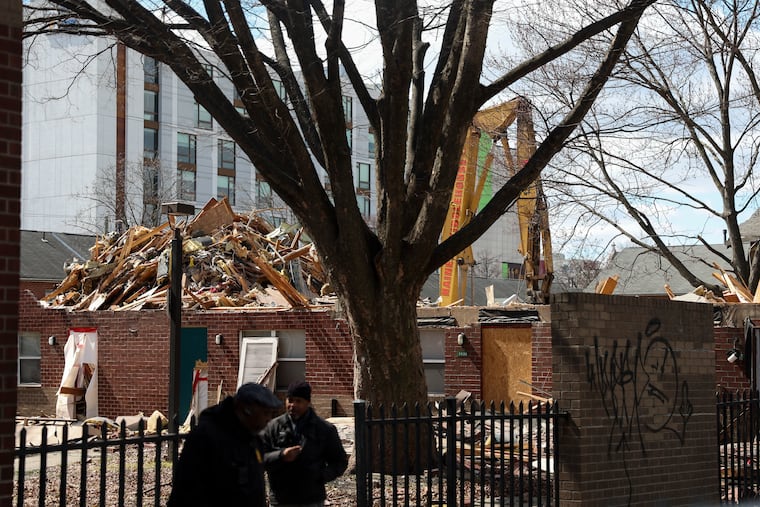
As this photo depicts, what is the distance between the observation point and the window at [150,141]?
223 feet

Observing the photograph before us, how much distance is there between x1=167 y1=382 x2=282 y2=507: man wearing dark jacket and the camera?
521cm

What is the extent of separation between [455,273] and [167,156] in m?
46.6

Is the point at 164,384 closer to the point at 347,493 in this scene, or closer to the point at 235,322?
the point at 235,322

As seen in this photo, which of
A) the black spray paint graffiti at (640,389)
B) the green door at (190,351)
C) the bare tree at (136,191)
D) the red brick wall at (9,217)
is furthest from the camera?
the bare tree at (136,191)

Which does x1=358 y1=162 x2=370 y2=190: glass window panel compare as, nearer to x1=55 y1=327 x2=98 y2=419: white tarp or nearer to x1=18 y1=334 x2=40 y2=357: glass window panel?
x1=18 y1=334 x2=40 y2=357: glass window panel

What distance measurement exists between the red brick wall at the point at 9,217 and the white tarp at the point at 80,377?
2123 centimetres

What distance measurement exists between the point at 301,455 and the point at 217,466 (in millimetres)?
1496

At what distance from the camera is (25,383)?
91.1 ft

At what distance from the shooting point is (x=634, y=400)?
419 inches

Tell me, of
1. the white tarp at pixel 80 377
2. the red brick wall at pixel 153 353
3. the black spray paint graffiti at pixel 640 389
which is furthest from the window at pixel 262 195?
the black spray paint graffiti at pixel 640 389

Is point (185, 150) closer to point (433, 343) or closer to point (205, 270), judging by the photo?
point (205, 270)

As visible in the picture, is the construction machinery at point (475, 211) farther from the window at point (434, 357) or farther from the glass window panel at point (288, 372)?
the glass window panel at point (288, 372)

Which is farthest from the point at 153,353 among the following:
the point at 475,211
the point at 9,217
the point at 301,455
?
the point at 9,217

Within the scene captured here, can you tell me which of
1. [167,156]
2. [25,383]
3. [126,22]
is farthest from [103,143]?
[126,22]
